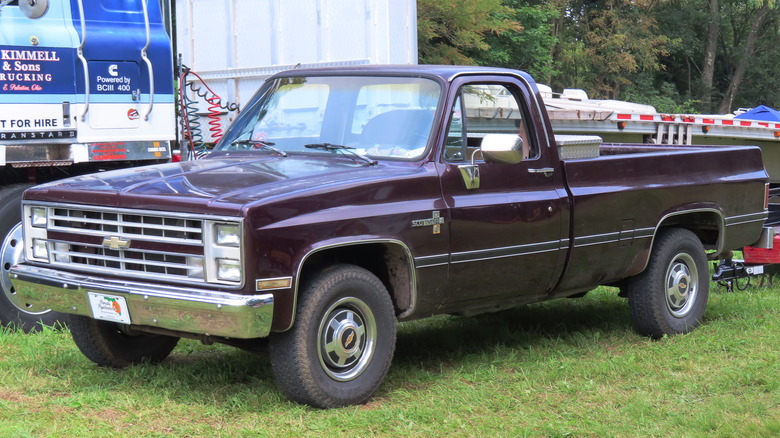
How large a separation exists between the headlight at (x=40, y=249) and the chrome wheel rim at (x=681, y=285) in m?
4.25

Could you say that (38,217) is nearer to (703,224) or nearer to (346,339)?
(346,339)

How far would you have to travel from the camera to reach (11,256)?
702cm

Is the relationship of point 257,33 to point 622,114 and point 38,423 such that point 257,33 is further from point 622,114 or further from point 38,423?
point 38,423

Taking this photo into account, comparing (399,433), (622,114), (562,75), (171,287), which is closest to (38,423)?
(171,287)

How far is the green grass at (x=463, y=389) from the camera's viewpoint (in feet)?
16.6

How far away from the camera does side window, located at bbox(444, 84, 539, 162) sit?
6.02 metres

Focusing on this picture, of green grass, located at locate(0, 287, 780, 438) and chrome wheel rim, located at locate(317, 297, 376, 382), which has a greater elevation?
chrome wheel rim, located at locate(317, 297, 376, 382)

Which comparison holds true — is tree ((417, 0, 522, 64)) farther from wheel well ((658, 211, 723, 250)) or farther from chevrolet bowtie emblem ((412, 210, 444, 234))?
chevrolet bowtie emblem ((412, 210, 444, 234))

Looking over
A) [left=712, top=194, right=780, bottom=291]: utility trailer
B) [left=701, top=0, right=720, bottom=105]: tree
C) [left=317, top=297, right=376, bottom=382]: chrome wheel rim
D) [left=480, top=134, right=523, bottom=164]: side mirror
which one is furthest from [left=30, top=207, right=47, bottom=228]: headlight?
[left=701, top=0, right=720, bottom=105]: tree

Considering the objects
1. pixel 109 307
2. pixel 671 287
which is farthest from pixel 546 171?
pixel 109 307

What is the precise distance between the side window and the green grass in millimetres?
1355

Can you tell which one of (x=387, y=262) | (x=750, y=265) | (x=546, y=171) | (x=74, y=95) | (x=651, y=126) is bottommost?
(x=750, y=265)

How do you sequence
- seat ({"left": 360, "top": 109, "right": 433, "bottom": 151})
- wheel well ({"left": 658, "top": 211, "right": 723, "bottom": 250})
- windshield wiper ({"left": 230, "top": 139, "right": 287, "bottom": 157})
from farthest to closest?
wheel well ({"left": 658, "top": 211, "right": 723, "bottom": 250}), windshield wiper ({"left": 230, "top": 139, "right": 287, "bottom": 157}), seat ({"left": 360, "top": 109, "right": 433, "bottom": 151})

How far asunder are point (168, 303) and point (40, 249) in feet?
3.79
